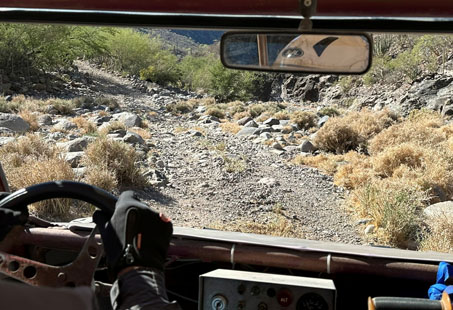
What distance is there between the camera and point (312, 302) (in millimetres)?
2320

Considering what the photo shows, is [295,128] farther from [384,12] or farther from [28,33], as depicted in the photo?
[384,12]

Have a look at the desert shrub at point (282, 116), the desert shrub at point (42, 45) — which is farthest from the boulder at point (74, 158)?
the desert shrub at point (42, 45)

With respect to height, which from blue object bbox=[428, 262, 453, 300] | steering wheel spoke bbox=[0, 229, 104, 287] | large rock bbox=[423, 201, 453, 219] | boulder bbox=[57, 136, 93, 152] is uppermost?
steering wheel spoke bbox=[0, 229, 104, 287]

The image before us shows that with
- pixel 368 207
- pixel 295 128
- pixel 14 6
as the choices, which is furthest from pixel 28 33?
pixel 14 6

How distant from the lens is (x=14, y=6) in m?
2.22

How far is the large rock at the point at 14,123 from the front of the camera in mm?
15964

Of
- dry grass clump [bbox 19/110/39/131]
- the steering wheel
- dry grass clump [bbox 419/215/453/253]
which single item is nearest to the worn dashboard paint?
the steering wheel

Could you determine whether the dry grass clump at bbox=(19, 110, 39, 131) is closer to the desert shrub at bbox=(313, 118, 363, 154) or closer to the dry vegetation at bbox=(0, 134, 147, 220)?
the dry vegetation at bbox=(0, 134, 147, 220)

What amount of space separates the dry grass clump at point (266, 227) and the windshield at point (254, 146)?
4cm

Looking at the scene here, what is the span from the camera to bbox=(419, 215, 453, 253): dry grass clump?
795cm

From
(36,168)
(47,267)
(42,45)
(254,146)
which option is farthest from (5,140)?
(42,45)

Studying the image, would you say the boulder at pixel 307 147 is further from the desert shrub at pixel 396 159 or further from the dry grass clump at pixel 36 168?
the dry grass clump at pixel 36 168

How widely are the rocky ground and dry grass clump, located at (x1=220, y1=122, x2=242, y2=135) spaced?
13.4 inches

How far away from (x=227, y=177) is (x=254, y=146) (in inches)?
182
